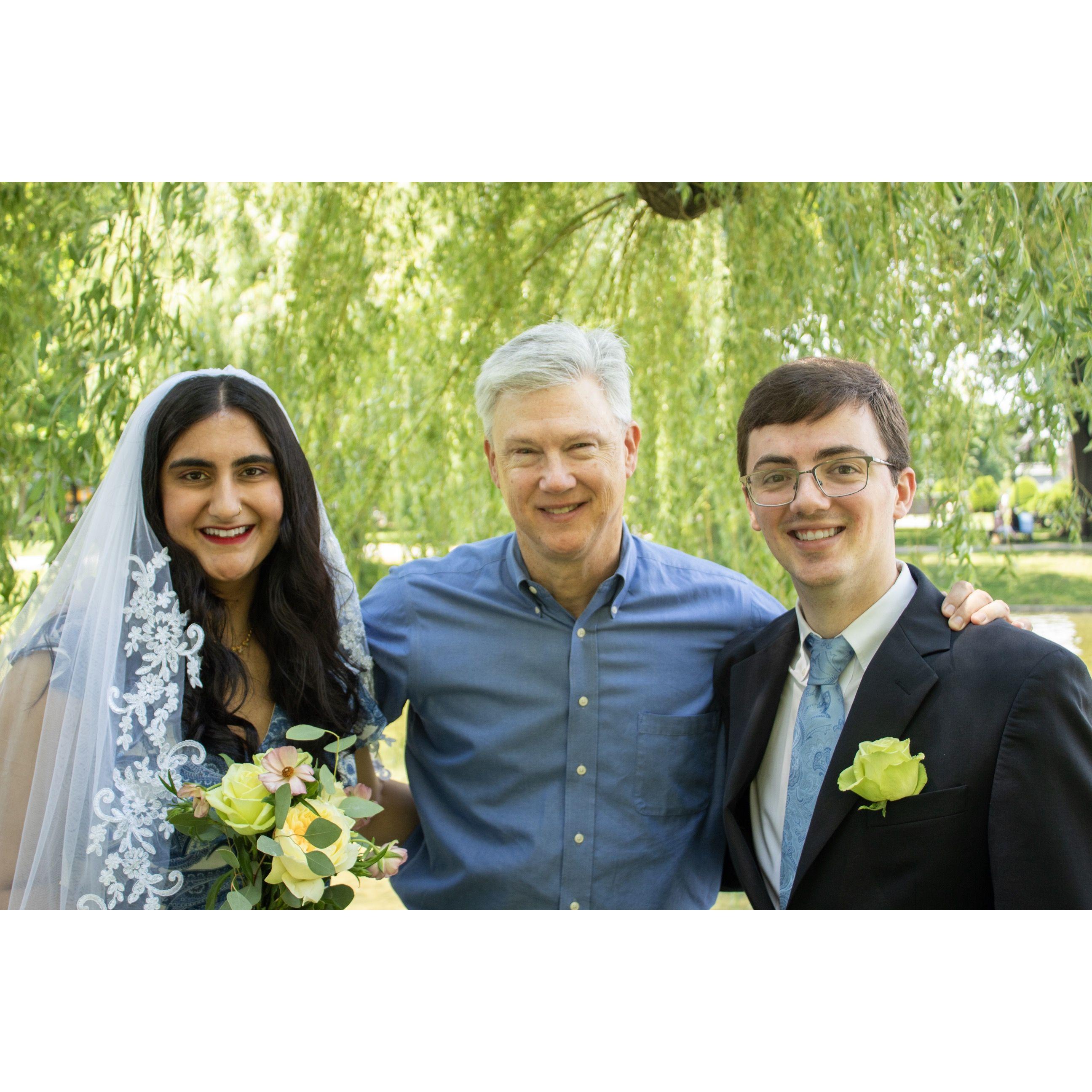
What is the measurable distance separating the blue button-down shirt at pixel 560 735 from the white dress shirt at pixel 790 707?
0.68 ft

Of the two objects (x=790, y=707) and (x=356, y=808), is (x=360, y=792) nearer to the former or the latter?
A: (x=356, y=808)

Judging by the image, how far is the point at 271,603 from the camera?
5.70 feet

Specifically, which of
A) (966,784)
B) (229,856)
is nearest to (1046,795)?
(966,784)

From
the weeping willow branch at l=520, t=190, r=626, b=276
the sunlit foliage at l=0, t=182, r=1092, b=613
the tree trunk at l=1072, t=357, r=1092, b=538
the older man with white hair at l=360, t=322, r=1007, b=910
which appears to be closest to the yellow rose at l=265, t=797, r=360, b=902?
the older man with white hair at l=360, t=322, r=1007, b=910

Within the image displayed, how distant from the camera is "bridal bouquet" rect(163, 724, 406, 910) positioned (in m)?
1.34

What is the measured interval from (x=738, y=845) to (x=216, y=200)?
260cm

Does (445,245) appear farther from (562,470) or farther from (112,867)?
(112,867)

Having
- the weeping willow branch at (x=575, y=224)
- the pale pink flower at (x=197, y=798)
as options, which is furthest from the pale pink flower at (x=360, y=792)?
the weeping willow branch at (x=575, y=224)

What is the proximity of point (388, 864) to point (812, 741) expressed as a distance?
703 millimetres

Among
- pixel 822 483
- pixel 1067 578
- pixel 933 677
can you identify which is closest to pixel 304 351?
pixel 822 483

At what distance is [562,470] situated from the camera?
70.3 inches

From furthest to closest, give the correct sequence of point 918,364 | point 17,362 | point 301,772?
point 918,364 < point 17,362 < point 301,772

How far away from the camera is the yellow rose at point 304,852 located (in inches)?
52.4

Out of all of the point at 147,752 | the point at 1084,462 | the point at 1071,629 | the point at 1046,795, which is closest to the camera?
the point at 1046,795
